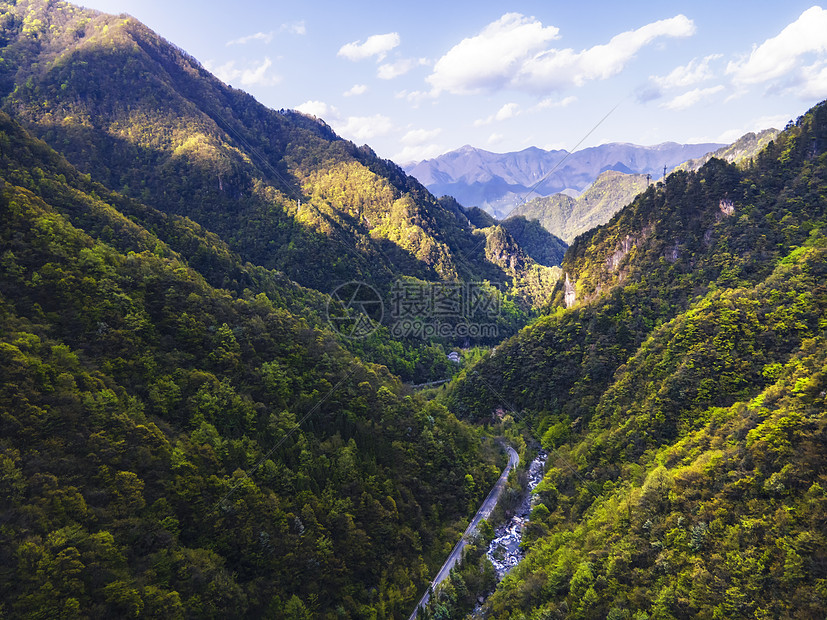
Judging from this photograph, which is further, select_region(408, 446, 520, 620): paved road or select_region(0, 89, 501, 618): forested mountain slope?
select_region(408, 446, 520, 620): paved road

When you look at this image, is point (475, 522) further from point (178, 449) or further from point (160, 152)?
point (160, 152)

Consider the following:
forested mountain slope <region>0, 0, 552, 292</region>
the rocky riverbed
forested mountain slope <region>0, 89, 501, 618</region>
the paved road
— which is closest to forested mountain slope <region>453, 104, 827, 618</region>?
the rocky riverbed

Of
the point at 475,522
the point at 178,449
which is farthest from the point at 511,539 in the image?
the point at 178,449

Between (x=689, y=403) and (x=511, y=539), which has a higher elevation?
(x=689, y=403)

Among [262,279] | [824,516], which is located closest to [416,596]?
[824,516]

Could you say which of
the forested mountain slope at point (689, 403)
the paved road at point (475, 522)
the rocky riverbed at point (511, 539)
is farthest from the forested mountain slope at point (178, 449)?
the forested mountain slope at point (689, 403)

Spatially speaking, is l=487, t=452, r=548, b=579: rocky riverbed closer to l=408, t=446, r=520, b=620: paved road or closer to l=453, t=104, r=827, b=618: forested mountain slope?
l=408, t=446, r=520, b=620: paved road

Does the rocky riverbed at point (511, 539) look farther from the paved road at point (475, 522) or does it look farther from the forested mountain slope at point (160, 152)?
the forested mountain slope at point (160, 152)
